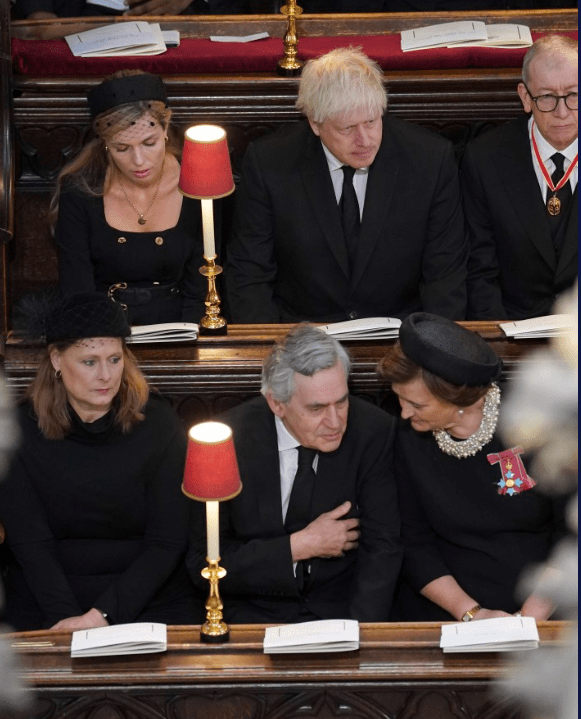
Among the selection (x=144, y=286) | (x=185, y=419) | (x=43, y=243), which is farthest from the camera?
(x=43, y=243)

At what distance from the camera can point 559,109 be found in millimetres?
3951

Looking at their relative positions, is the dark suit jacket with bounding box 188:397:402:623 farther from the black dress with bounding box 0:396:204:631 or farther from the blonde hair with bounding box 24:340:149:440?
the blonde hair with bounding box 24:340:149:440

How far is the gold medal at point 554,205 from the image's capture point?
4086 millimetres

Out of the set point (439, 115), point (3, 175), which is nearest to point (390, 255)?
point (439, 115)

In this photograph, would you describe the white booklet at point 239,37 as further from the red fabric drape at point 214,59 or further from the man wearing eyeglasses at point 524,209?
the man wearing eyeglasses at point 524,209

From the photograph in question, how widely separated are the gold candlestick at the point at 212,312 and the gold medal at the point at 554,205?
116 centimetres

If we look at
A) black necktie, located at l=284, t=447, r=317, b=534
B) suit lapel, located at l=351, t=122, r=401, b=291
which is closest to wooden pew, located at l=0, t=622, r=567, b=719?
black necktie, located at l=284, t=447, r=317, b=534

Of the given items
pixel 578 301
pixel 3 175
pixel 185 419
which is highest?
pixel 3 175

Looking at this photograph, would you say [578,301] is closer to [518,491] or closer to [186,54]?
[518,491]

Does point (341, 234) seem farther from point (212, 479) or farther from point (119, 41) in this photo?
point (212, 479)

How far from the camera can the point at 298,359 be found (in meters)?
3.18

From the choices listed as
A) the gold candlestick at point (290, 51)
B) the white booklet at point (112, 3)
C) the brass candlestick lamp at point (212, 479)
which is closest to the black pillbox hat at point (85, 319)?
the brass candlestick lamp at point (212, 479)

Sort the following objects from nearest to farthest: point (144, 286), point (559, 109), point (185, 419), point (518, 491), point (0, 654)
A: point (0, 654) < point (518, 491) < point (185, 419) < point (559, 109) < point (144, 286)

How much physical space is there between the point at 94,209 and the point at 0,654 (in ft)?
11.2
